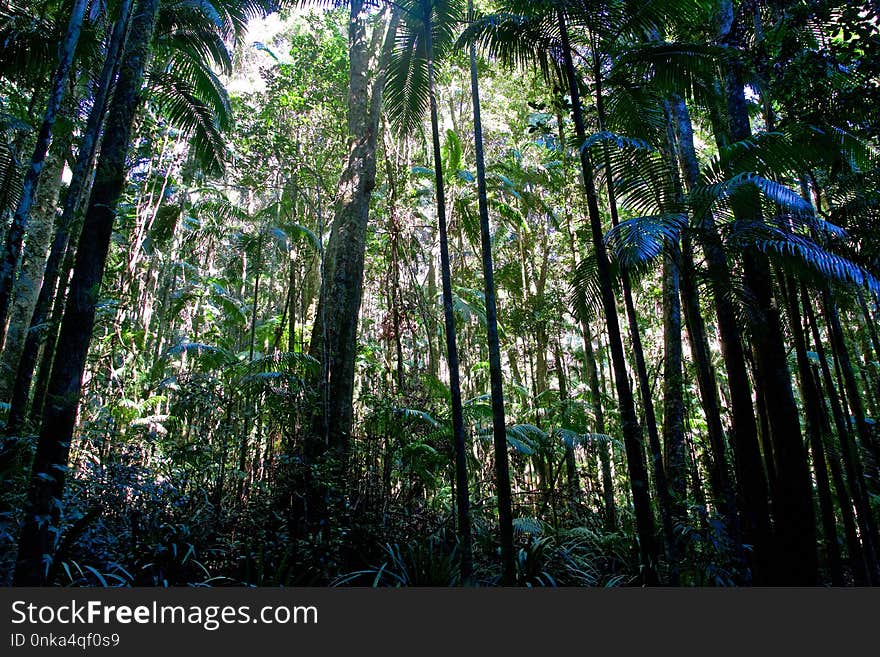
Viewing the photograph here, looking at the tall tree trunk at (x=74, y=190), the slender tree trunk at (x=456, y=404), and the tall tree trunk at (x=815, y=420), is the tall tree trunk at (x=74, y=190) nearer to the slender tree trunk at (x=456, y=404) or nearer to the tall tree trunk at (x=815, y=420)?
the slender tree trunk at (x=456, y=404)

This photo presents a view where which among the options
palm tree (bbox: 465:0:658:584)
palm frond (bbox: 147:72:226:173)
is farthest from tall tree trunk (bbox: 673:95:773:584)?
palm frond (bbox: 147:72:226:173)

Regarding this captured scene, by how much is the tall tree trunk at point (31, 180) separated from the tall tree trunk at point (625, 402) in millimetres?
A: 4581

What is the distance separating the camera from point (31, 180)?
434cm

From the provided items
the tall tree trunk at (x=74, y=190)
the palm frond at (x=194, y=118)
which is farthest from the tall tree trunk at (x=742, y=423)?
the palm frond at (x=194, y=118)

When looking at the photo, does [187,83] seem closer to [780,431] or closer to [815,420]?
[780,431]

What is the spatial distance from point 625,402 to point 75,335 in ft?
15.1

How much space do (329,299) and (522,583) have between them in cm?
466

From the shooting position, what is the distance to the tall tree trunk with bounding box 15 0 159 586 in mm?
3582

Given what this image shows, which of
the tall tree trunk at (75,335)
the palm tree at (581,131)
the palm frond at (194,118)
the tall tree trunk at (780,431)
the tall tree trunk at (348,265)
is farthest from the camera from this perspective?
the palm frond at (194,118)

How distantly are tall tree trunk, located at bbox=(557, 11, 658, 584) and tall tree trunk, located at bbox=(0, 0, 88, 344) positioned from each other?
458 centimetres

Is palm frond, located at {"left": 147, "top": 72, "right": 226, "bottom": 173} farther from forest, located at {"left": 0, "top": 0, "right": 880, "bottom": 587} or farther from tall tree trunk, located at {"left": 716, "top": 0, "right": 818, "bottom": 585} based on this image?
tall tree trunk, located at {"left": 716, "top": 0, "right": 818, "bottom": 585}

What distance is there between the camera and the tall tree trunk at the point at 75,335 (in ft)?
11.8

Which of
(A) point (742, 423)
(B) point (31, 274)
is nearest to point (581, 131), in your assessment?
(A) point (742, 423)

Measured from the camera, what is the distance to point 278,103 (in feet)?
30.7
